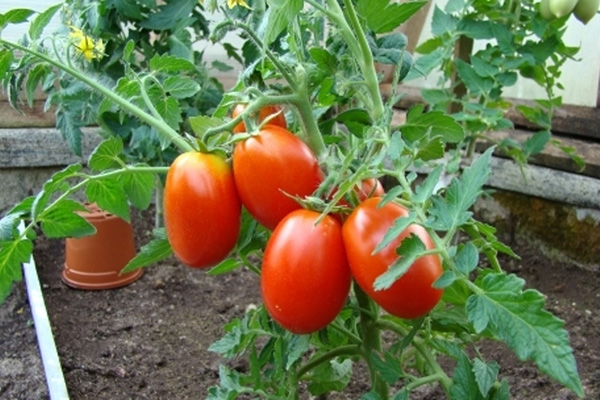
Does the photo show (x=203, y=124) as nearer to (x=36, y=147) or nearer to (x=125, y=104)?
(x=125, y=104)

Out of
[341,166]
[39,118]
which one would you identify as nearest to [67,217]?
[341,166]

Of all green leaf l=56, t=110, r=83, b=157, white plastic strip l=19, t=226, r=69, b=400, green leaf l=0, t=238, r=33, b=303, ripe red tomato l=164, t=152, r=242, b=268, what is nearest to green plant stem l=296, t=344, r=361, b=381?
ripe red tomato l=164, t=152, r=242, b=268

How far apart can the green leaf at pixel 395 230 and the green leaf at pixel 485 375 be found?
0.17m

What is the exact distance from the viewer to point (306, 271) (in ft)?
1.78

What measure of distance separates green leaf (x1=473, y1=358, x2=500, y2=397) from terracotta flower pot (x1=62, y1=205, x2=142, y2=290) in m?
1.02

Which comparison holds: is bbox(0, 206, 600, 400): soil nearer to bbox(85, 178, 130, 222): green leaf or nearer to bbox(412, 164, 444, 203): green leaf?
bbox(85, 178, 130, 222): green leaf

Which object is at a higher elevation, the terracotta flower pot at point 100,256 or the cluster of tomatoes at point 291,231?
the cluster of tomatoes at point 291,231

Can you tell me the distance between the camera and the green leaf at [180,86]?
769mm

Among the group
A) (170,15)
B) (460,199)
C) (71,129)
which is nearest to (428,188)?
(460,199)

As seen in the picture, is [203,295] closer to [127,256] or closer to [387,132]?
[127,256]

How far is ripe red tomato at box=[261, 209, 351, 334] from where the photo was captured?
0.54 m

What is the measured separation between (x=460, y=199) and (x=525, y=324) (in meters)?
0.10

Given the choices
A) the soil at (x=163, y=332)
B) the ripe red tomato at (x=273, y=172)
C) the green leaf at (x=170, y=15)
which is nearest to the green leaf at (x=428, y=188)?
the ripe red tomato at (x=273, y=172)

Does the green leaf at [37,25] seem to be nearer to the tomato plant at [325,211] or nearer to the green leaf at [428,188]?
the tomato plant at [325,211]
